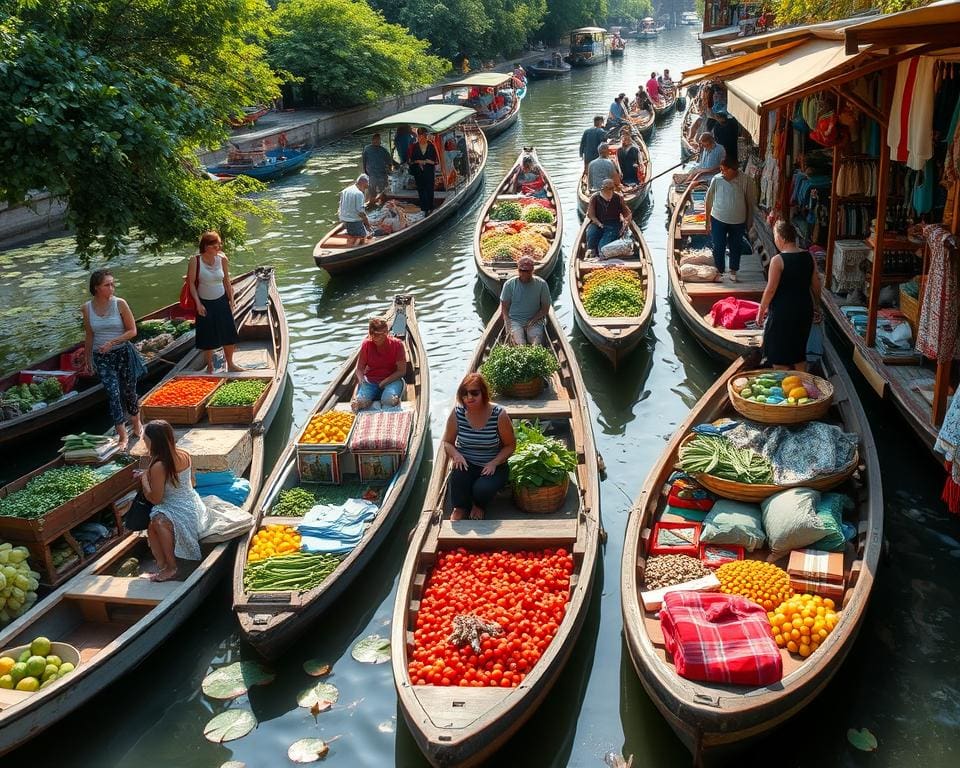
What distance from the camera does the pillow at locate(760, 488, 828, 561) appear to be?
632 centimetres

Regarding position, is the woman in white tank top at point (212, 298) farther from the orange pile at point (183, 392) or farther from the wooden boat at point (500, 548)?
the wooden boat at point (500, 548)

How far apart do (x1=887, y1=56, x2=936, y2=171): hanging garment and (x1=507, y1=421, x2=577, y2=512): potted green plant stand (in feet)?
14.1

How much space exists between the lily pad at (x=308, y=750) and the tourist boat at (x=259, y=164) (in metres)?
20.8

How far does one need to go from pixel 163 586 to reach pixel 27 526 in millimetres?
1167

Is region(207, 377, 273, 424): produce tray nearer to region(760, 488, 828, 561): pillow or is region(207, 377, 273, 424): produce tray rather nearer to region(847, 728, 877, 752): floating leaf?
region(760, 488, 828, 561): pillow

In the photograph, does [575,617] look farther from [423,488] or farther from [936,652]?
[423,488]

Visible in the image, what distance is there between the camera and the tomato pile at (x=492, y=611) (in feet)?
18.2

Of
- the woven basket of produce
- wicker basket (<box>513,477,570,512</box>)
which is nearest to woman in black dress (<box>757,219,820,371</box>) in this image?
the woven basket of produce

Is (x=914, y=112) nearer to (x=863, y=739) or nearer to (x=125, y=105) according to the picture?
(x=863, y=739)

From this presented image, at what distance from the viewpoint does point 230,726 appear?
19.6 ft

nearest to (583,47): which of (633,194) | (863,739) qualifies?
(633,194)

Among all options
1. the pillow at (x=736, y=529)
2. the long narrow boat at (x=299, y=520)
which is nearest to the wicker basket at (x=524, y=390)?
the long narrow boat at (x=299, y=520)

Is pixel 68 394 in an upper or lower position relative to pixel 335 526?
upper

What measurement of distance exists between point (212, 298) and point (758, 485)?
255 inches
